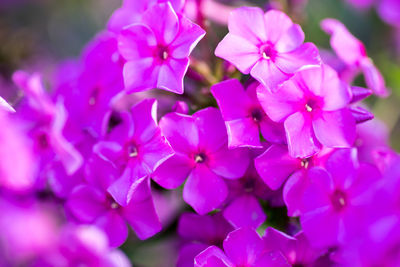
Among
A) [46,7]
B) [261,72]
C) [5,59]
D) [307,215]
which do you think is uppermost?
[261,72]

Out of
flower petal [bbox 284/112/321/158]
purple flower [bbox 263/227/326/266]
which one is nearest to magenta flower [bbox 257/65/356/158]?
flower petal [bbox 284/112/321/158]

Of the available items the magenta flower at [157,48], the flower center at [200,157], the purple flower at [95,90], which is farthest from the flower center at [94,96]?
the flower center at [200,157]

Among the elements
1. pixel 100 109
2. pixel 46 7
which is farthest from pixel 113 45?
pixel 46 7

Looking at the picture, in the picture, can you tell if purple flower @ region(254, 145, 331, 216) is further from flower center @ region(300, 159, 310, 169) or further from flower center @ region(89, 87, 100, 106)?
flower center @ region(89, 87, 100, 106)

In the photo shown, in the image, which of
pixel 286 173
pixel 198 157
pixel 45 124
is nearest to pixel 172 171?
pixel 198 157

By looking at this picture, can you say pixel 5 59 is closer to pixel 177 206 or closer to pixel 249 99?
pixel 177 206
